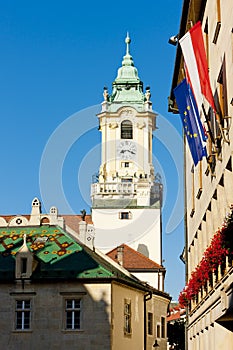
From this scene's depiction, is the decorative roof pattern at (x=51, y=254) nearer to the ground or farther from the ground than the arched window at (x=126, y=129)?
nearer to the ground

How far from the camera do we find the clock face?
9156 centimetres

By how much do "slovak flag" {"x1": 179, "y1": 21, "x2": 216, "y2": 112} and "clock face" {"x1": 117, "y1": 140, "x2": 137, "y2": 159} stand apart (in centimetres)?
7316

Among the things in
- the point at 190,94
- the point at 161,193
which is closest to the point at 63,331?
the point at 190,94

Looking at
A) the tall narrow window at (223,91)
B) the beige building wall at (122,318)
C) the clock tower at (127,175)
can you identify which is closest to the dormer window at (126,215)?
the clock tower at (127,175)

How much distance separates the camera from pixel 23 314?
3859 centimetres

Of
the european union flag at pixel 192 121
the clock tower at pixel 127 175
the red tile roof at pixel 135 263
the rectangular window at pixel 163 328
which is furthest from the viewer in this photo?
the clock tower at pixel 127 175

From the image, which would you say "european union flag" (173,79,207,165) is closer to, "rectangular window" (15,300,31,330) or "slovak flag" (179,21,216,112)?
"slovak flag" (179,21,216,112)

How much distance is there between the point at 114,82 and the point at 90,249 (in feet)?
181

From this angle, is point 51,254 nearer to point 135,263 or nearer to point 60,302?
point 60,302

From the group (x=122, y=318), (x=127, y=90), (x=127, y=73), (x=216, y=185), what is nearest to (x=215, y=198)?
(x=216, y=185)

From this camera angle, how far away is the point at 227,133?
615 inches

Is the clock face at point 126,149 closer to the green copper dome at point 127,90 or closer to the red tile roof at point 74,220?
the green copper dome at point 127,90

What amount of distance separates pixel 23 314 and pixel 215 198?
22090mm

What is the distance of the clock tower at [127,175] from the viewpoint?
8288cm
